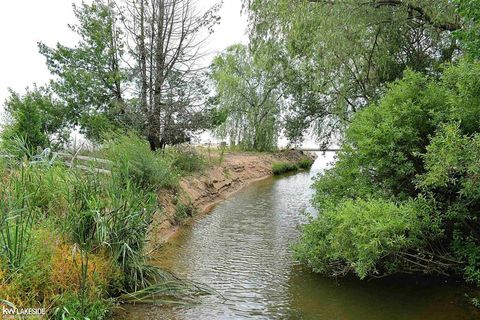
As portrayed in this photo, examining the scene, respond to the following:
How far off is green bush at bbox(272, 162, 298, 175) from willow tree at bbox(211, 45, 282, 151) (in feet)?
6.24

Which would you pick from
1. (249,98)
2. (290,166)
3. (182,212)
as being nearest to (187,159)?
(182,212)

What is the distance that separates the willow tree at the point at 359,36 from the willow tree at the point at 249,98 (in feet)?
43.1

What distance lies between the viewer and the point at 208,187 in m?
13.5

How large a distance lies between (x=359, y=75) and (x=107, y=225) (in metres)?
9.28

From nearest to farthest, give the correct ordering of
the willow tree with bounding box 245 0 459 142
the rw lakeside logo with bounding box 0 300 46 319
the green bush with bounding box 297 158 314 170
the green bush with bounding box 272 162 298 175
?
the rw lakeside logo with bounding box 0 300 46 319
the willow tree with bounding box 245 0 459 142
the green bush with bounding box 272 162 298 175
the green bush with bounding box 297 158 314 170

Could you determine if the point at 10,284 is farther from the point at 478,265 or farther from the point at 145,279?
the point at 478,265

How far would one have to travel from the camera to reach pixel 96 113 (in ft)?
A: 48.0

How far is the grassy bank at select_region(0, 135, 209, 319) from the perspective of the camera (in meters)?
3.94

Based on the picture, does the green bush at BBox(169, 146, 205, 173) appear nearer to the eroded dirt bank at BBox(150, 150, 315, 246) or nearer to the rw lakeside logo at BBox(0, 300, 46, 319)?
the eroded dirt bank at BBox(150, 150, 315, 246)

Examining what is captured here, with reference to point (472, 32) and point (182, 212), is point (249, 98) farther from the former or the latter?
point (472, 32)

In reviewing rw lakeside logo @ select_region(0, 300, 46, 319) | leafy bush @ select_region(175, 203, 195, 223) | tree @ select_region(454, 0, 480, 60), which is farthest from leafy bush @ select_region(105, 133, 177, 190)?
tree @ select_region(454, 0, 480, 60)

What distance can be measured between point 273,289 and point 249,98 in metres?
21.4

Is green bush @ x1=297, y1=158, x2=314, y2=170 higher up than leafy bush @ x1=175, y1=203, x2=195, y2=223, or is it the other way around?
green bush @ x1=297, y1=158, x2=314, y2=170

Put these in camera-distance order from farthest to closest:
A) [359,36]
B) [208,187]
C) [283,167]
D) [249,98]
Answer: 1. [249,98]
2. [283,167]
3. [208,187]
4. [359,36]
